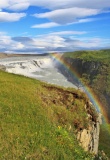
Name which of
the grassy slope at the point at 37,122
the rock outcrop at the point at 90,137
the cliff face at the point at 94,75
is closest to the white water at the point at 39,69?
the cliff face at the point at 94,75

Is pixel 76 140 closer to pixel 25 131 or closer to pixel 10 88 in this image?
pixel 25 131

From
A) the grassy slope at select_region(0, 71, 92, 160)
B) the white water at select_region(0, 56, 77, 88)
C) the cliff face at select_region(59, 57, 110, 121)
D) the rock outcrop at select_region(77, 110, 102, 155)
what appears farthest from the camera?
the cliff face at select_region(59, 57, 110, 121)

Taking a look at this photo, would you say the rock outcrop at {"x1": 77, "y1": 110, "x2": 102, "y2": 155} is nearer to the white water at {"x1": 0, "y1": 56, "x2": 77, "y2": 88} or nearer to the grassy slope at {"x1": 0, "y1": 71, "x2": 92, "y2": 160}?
the grassy slope at {"x1": 0, "y1": 71, "x2": 92, "y2": 160}

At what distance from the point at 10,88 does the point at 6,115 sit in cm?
274

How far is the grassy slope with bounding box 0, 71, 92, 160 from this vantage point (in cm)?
1391

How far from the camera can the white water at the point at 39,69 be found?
9019cm

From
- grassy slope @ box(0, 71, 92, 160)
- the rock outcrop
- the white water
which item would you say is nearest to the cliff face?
the white water

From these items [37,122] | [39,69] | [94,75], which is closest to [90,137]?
[37,122]

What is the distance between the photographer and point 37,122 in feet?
50.8

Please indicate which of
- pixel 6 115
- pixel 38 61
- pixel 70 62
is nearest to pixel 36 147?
pixel 6 115

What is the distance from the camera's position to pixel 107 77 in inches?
4427

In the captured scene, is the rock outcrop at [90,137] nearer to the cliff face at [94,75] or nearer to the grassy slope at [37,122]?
the grassy slope at [37,122]

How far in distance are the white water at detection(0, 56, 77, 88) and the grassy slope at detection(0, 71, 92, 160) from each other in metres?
66.0

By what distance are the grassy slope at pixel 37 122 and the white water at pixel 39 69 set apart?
6604 cm
